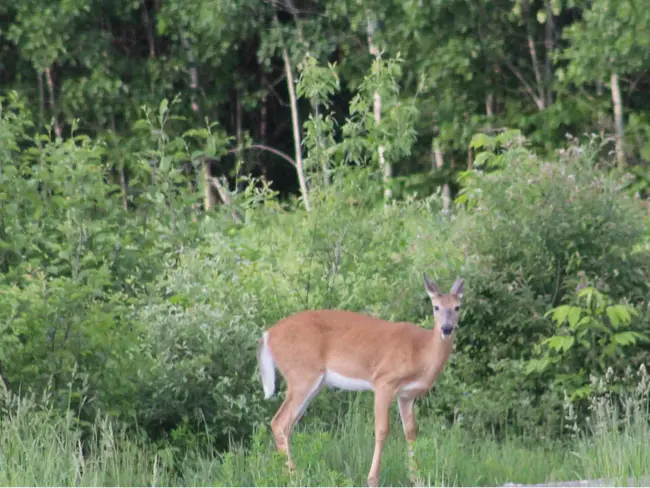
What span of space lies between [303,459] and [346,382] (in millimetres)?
568

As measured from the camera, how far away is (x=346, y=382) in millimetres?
7348

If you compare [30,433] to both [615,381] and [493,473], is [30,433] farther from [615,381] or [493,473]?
[615,381]

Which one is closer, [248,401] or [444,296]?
[444,296]

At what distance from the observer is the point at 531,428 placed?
8.84 meters

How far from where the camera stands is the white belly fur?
7301 mm

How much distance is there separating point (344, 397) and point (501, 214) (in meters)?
1.67

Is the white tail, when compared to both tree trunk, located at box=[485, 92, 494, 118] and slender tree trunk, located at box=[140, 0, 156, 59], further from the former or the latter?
slender tree trunk, located at box=[140, 0, 156, 59]

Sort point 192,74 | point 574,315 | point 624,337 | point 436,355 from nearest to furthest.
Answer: point 436,355
point 574,315
point 624,337
point 192,74

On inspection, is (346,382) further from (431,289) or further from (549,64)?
(549,64)

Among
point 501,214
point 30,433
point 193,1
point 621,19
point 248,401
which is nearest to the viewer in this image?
point 30,433

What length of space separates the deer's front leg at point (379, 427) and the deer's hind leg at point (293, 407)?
36 centimetres

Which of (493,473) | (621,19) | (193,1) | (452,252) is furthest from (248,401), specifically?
(193,1)

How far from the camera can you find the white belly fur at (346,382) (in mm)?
7301

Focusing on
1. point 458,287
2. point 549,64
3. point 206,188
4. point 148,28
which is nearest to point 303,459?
point 458,287
